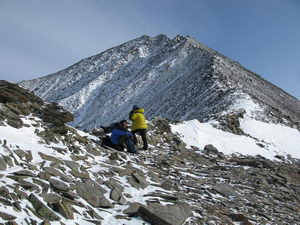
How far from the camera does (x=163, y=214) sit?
7387 millimetres

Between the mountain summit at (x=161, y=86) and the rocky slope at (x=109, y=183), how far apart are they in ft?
46.0

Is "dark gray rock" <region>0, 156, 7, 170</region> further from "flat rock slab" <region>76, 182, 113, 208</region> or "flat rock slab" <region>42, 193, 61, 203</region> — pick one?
"flat rock slab" <region>76, 182, 113, 208</region>

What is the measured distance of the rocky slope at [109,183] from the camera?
6988mm

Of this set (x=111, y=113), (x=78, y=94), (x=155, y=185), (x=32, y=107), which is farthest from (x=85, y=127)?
(x=155, y=185)

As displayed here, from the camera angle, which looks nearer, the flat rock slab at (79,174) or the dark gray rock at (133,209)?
the dark gray rock at (133,209)

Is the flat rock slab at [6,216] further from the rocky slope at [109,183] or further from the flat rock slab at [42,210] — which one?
the flat rock slab at [42,210]

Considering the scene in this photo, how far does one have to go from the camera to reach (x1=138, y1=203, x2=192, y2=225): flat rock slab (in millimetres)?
7215

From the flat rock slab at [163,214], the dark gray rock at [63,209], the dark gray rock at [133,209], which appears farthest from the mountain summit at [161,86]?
the dark gray rock at [63,209]

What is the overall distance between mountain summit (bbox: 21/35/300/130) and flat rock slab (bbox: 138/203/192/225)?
61.1 feet

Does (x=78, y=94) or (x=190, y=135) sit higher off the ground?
(x=78, y=94)

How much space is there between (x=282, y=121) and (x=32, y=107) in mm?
23823

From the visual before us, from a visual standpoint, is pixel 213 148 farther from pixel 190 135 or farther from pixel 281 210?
pixel 281 210

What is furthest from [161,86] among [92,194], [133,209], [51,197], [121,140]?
[51,197]

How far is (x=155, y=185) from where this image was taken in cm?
972
